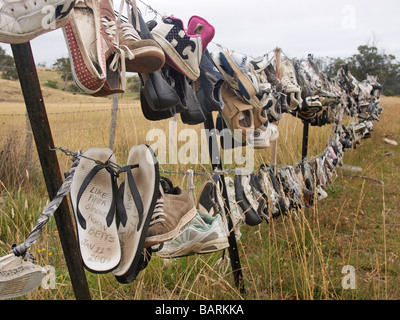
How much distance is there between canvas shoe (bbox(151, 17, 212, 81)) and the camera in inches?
51.9

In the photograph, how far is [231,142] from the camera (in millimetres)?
2111

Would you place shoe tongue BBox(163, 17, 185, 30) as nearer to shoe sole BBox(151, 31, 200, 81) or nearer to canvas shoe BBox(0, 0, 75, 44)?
shoe sole BBox(151, 31, 200, 81)

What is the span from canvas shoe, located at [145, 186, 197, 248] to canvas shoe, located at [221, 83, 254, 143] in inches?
27.6

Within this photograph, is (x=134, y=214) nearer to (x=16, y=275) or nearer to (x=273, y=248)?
(x=16, y=275)

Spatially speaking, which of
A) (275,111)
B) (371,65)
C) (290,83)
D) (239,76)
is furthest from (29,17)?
(371,65)

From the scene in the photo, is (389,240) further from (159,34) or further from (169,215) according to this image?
(159,34)

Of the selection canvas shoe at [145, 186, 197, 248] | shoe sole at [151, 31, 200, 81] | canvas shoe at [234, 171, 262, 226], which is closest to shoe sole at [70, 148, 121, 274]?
canvas shoe at [145, 186, 197, 248]

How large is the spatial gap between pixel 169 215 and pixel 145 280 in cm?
110

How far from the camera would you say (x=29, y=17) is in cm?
77

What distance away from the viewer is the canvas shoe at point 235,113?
195 centimetres

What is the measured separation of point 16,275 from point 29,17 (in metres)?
0.68

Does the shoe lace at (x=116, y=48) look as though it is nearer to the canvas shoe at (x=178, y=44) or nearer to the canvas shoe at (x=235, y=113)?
the canvas shoe at (x=178, y=44)

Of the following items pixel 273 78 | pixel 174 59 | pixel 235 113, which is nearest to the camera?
pixel 174 59

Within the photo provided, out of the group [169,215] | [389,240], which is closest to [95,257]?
[169,215]
